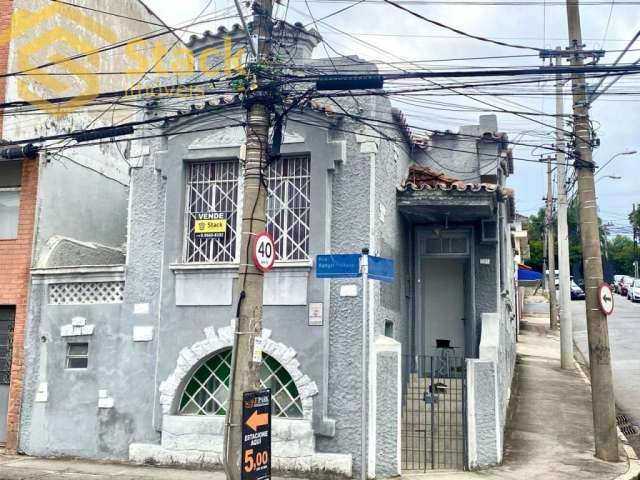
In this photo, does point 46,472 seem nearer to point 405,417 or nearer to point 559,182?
point 405,417

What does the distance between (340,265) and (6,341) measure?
23.8ft

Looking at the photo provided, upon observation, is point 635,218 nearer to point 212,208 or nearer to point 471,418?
point 471,418

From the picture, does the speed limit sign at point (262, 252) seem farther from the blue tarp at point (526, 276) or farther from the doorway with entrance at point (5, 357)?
the blue tarp at point (526, 276)

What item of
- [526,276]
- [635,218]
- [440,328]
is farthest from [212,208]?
A: [635,218]

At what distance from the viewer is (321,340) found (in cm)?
954

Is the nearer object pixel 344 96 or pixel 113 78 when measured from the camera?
pixel 344 96

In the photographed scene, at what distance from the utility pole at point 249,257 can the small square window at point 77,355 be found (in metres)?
4.71

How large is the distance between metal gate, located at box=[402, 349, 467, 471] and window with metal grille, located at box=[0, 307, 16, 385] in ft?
22.4

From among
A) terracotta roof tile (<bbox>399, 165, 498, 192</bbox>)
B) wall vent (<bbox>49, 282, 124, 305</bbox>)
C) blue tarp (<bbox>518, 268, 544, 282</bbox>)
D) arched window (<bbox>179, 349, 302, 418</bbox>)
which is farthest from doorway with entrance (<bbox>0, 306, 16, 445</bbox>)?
blue tarp (<bbox>518, 268, 544, 282</bbox>)

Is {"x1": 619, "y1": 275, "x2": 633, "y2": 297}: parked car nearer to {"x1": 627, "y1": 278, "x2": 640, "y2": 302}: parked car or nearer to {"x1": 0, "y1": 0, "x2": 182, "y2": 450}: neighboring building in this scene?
{"x1": 627, "y1": 278, "x2": 640, "y2": 302}: parked car

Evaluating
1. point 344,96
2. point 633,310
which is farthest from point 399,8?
point 633,310

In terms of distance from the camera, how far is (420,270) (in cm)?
1288

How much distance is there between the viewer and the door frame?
1229cm

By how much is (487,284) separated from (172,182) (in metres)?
5.97
